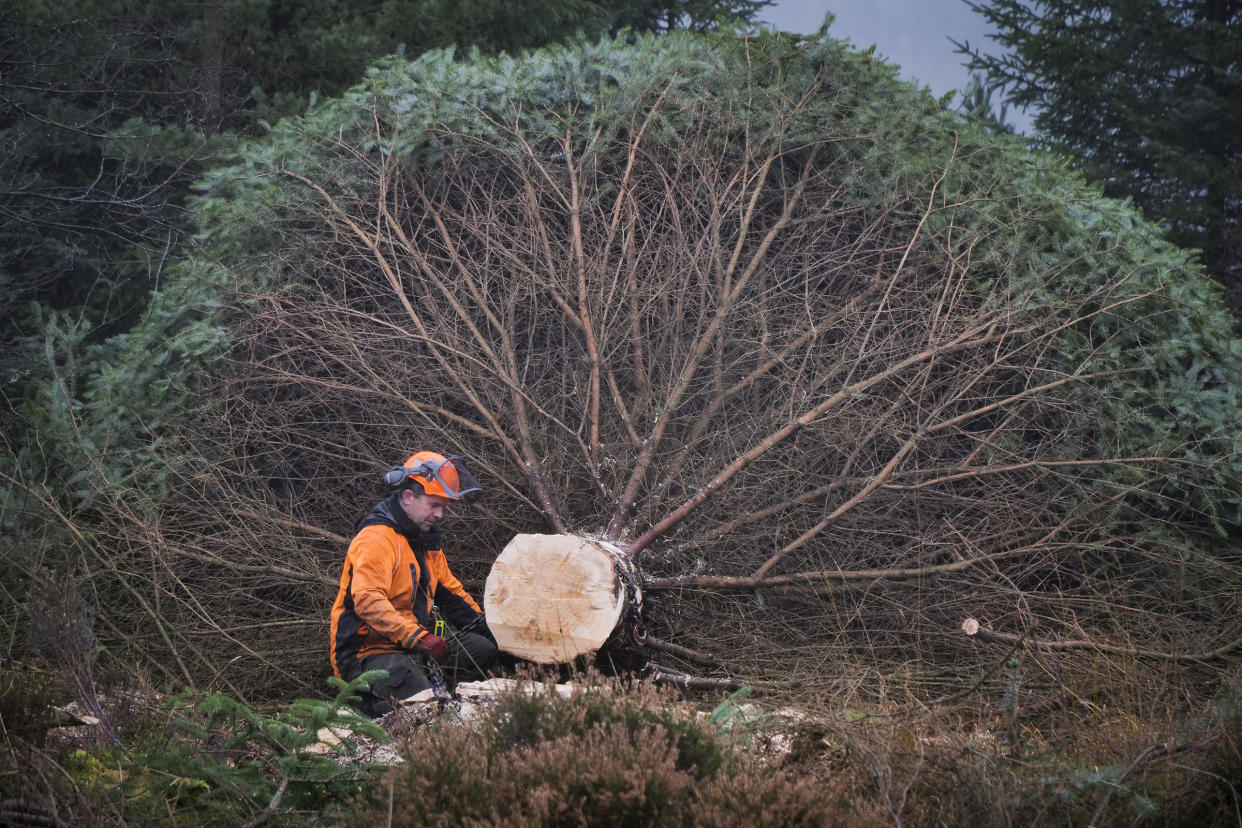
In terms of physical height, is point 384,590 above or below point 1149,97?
below

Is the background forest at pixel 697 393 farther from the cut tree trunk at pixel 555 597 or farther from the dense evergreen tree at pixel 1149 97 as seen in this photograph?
the dense evergreen tree at pixel 1149 97

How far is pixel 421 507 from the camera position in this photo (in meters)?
4.78

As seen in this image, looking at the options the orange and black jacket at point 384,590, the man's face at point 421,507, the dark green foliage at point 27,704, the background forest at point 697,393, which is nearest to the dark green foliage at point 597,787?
the background forest at point 697,393

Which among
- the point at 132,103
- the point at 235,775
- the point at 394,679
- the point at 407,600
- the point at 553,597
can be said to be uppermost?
the point at 132,103

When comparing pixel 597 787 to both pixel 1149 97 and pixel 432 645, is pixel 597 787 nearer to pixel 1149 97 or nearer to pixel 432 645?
pixel 432 645

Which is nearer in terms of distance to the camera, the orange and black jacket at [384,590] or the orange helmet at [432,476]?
the orange and black jacket at [384,590]

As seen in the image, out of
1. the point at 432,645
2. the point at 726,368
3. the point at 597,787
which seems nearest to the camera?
the point at 597,787

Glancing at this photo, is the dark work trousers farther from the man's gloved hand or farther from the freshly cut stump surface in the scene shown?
the freshly cut stump surface

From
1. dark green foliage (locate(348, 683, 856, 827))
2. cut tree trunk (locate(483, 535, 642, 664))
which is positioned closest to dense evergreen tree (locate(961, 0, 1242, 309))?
cut tree trunk (locate(483, 535, 642, 664))

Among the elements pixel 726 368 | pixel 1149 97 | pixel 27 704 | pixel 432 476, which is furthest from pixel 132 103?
pixel 1149 97

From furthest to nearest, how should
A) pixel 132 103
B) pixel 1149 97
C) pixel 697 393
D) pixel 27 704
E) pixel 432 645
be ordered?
pixel 1149 97
pixel 132 103
pixel 697 393
pixel 432 645
pixel 27 704

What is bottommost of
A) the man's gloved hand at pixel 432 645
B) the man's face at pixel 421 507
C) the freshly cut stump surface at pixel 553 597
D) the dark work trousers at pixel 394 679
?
the dark work trousers at pixel 394 679

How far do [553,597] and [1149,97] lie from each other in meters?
9.78

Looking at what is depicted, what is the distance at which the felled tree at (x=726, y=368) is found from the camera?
518cm
